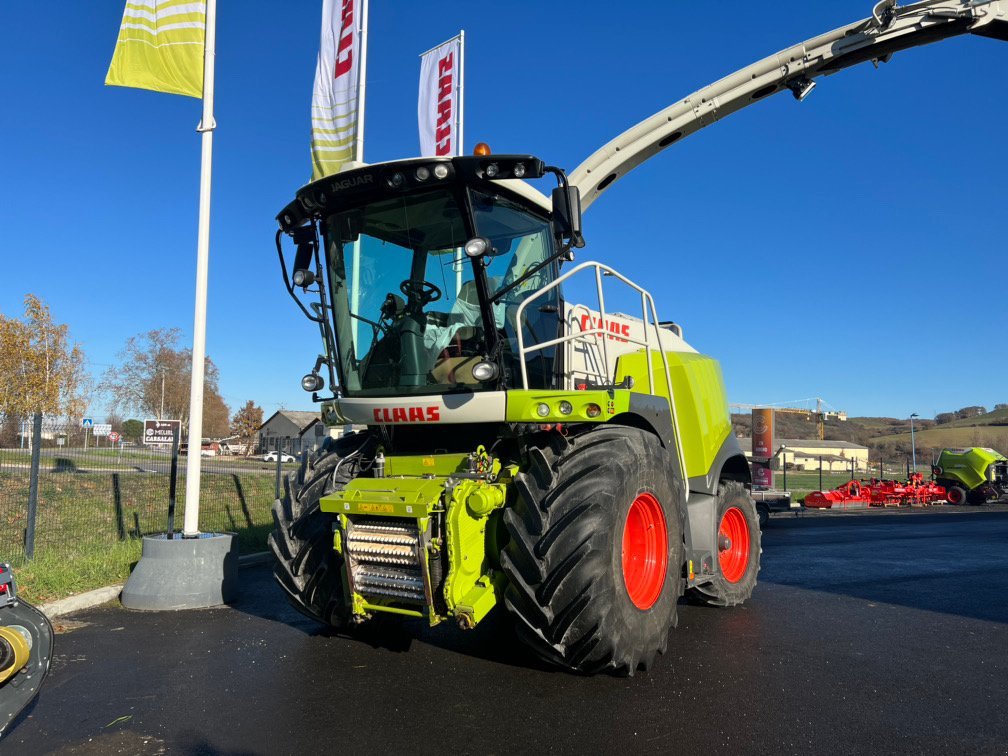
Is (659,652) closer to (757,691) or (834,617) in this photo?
(757,691)

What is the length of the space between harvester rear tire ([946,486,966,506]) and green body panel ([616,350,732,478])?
79.3 ft

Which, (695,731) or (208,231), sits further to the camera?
(208,231)

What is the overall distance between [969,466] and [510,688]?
2750 centimetres

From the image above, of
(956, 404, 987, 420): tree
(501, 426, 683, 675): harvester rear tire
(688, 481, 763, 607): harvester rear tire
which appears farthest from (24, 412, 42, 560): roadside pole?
(956, 404, 987, 420): tree

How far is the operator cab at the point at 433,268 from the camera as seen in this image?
4.98 m

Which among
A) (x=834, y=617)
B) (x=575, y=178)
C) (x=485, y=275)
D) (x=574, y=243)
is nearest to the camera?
(x=574, y=243)

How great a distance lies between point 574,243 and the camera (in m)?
4.73

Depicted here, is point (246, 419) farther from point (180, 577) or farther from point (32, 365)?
point (180, 577)

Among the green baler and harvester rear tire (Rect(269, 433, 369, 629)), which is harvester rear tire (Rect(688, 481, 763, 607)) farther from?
the green baler

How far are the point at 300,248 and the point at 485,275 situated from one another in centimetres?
163

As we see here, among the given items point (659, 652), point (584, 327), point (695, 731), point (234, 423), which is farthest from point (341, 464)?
point (234, 423)

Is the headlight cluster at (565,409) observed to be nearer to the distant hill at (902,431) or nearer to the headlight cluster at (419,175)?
the headlight cluster at (419,175)

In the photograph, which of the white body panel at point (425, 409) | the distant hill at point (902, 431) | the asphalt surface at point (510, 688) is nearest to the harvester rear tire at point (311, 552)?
the asphalt surface at point (510, 688)

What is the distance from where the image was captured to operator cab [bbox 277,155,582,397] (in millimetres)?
4980
